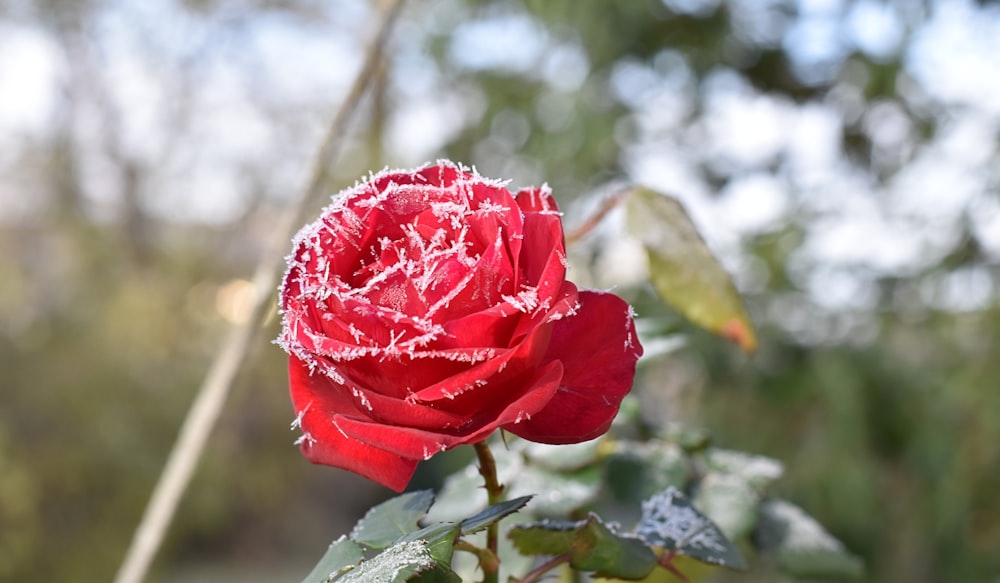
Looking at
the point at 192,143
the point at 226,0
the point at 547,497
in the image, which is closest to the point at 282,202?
the point at 192,143

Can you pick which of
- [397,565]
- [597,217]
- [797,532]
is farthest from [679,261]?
[397,565]

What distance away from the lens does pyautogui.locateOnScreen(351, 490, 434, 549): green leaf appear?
0.88ft

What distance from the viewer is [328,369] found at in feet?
0.74

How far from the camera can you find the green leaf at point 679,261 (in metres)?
0.42

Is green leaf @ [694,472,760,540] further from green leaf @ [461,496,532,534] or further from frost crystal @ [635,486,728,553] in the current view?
green leaf @ [461,496,532,534]

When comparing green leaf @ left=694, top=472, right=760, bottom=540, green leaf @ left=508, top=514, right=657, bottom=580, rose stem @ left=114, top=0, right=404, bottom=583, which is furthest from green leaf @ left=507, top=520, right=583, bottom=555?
rose stem @ left=114, top=0, right=404, bottom=583

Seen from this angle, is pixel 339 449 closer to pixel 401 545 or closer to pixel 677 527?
pixel 401 545

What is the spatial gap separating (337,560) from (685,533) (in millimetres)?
131

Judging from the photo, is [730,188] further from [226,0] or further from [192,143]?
[192,143]

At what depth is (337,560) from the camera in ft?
0.84

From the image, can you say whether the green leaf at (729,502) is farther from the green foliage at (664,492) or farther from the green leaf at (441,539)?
the green leaf at (441,539)

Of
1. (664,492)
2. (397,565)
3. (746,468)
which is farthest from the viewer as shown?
(746,468)

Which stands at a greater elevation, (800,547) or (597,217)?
(597,217)

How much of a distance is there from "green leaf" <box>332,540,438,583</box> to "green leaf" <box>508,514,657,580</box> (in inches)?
2.7
